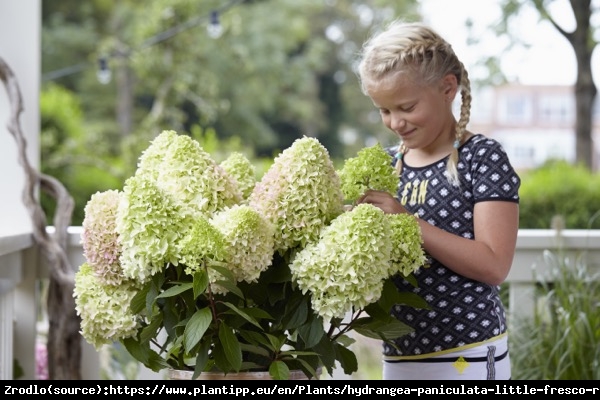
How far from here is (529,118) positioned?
1569cm

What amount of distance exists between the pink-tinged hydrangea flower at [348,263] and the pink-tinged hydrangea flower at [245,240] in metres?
0.04

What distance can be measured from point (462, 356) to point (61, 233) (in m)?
1.13

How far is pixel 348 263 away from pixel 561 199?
15.8 feet

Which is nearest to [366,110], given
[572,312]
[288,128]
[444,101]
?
[288,128]

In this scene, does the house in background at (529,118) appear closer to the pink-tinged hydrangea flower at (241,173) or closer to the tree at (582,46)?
the tree at (582,46)

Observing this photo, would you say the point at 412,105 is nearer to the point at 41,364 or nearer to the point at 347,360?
the point at 347,360

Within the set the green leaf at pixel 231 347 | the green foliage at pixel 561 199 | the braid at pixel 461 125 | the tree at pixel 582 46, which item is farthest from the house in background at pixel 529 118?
the green leaf at pixel 231 347

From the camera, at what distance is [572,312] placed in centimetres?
238

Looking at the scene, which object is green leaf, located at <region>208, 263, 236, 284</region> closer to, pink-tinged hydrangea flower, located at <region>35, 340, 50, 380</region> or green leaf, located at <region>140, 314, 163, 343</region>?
green leaf, located at <region>140, 314, 163, 343</region>

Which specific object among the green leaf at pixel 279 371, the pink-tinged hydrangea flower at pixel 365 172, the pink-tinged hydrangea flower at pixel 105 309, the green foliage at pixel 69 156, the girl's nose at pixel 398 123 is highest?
the green foliage at pixel 69 156

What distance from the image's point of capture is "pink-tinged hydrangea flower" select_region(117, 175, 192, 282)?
963 mm

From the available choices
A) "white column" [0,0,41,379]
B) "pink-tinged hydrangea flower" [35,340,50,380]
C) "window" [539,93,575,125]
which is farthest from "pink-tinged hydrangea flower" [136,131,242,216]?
"window" [539,93,575,125]

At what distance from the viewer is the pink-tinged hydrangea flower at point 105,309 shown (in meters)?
1.04

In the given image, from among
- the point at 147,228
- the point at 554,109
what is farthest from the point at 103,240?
the point at 554,109
